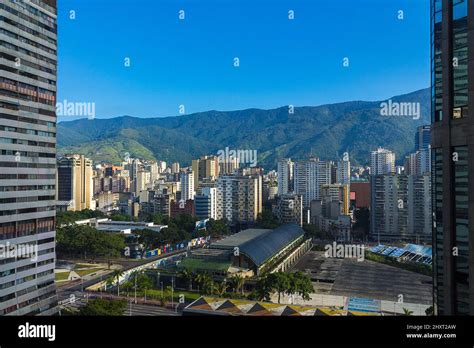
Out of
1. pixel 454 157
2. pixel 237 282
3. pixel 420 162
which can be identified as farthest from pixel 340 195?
pixel 454 157

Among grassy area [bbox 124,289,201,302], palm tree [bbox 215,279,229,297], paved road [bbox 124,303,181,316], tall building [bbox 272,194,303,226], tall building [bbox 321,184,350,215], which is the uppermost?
tall building [bbox 321,184,350,215]

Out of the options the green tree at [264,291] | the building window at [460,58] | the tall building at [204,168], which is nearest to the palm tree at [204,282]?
the green tree at [264,291]

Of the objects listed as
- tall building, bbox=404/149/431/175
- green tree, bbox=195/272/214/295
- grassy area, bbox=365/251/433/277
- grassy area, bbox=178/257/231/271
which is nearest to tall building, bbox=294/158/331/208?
tall building, bbox=404/149/431/175

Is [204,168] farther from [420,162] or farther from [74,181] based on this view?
[420,162]

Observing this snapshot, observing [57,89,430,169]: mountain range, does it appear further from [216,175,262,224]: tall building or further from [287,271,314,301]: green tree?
[287,271,314,301]: green tree

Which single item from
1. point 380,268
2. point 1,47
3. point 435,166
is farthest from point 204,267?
point 435,166

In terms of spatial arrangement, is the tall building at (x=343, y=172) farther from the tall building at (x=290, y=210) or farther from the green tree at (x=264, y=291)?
the green tree at (x=264, y=291)
